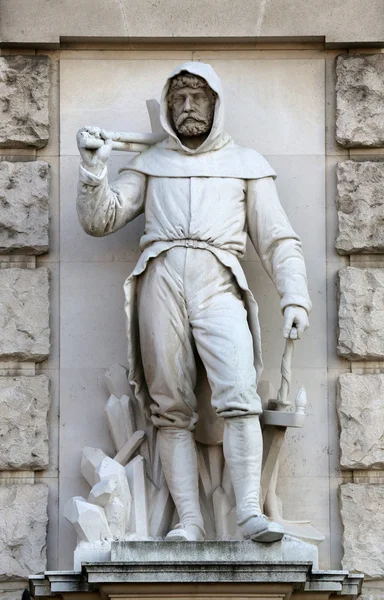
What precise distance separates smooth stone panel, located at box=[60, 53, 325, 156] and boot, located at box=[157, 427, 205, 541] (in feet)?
5.25

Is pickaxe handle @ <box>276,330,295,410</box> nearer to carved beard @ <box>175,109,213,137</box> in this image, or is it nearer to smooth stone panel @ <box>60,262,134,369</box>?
smooth stone panel @ <box>60,262,134,369</box>

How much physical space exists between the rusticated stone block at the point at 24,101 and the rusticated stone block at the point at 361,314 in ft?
5.49

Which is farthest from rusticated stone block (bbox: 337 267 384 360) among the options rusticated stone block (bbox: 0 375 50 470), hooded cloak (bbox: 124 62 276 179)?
rusticated stone block (bbox: 0 375 50 470)

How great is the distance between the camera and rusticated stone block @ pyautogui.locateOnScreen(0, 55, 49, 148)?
1112cm

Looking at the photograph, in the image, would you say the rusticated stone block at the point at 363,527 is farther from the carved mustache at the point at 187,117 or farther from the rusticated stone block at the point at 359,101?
the carved mustache at the point at 187,117

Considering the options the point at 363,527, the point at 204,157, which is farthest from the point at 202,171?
the point at 363,527

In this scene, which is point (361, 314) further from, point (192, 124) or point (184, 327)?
point (192, 124)

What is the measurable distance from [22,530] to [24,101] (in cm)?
214

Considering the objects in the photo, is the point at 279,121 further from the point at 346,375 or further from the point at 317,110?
the point at 346,375

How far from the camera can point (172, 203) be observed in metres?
10.6

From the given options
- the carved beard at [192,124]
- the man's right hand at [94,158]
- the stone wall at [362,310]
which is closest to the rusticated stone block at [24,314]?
the man's right hand at [94,158]

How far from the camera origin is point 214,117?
10.6m

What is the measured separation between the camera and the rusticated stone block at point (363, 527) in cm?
1065

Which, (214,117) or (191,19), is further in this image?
(191,19)
